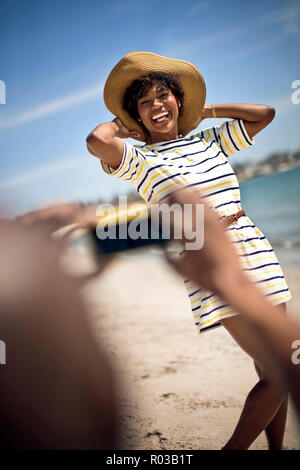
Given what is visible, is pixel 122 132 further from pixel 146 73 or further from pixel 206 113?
pixel 206 113

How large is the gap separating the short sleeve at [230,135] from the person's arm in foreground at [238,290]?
4.88 feet

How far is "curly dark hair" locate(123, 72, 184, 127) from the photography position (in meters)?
2.09

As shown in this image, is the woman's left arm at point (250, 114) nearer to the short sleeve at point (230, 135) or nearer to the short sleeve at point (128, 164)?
the short sleeve at point (230, 135)

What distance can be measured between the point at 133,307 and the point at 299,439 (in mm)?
3518

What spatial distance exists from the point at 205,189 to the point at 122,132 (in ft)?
1.84

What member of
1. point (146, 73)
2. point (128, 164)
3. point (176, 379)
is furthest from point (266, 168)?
point (128, 164)

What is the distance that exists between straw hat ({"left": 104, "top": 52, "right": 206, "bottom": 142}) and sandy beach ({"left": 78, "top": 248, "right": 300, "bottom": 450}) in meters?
0.85

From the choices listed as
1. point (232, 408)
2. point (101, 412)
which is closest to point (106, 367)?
point (101, 412)

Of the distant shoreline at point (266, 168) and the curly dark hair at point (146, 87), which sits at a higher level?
the distant shoreline at point (266, 168)

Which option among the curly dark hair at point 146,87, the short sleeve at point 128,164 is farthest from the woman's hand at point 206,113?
the short sleeve at point 128,164

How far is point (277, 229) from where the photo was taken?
16.0m

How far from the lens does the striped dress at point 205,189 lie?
1767 millimetres

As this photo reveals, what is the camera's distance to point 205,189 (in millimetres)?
1801

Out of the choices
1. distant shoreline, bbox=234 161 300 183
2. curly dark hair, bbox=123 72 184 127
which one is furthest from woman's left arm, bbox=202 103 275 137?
distant shoreline, bbox=234 161 300 183
